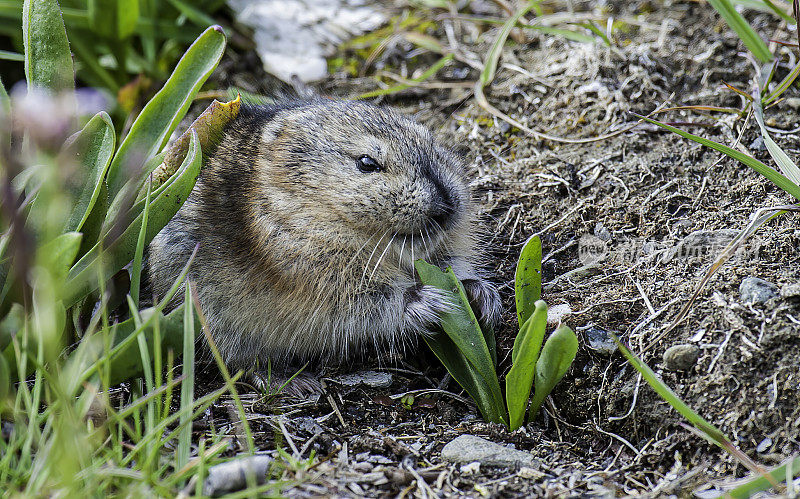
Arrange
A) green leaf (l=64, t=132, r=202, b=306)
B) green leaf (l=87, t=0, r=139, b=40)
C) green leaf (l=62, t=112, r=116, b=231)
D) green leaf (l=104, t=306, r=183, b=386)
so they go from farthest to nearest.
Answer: green leaf (l=87, t=0, r=139, b=40) → green leaf (l=62, t=112, r=116, b=231) → green leaf (l=64, t=132, r=202, b=306) → green leaf (l=104, t=306, r=183, b=386)

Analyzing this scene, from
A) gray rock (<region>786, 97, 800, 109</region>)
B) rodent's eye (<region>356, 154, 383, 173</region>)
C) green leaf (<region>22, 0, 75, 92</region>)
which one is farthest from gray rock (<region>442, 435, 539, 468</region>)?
gray rock (<region>786, 97, 800, 109</region>)

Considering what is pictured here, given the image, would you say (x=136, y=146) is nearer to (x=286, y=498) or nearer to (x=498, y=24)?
(x=286, y=498)

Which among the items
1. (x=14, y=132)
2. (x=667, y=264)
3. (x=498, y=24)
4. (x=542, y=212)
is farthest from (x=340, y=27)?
A: (x=667, y=264)

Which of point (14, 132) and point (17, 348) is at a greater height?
point (14, 132)

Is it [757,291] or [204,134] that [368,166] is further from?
[757,291]

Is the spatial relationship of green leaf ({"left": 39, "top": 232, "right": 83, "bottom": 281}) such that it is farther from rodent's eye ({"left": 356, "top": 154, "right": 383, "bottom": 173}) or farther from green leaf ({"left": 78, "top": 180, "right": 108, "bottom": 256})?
rodent's eye ({"left": 356, "top": 154, "right": 383, "bottom": 173})

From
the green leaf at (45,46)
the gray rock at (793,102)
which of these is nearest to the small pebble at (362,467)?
the green leaf at (45,46)

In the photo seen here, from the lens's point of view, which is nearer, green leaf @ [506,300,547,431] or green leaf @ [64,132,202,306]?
green leaf @ [506,300,547,431]
